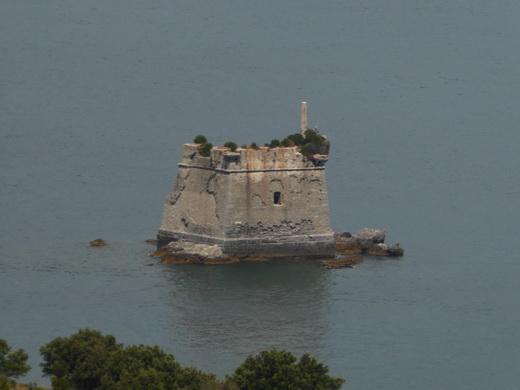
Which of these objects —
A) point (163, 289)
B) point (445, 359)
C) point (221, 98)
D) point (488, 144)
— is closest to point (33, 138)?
point (221, 98)

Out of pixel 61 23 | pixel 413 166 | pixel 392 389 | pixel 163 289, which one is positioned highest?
pixel 61 23

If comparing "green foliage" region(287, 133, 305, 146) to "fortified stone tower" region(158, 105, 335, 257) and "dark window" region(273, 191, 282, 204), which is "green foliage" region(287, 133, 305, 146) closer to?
"fortified stone tower" region(158, 105, 335, 257)

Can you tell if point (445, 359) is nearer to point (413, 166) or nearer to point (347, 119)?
point (413, 166)

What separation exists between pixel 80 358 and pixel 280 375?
308 inches

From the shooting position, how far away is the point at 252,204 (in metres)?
108

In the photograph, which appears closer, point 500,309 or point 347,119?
point 500,309

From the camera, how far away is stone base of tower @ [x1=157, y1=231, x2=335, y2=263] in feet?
352

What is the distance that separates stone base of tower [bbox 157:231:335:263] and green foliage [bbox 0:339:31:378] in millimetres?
29556

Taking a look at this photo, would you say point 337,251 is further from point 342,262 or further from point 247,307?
point 247,307

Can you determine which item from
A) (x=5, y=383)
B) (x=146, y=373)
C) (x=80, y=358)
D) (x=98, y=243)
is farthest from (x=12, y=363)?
(x=98, y=243)

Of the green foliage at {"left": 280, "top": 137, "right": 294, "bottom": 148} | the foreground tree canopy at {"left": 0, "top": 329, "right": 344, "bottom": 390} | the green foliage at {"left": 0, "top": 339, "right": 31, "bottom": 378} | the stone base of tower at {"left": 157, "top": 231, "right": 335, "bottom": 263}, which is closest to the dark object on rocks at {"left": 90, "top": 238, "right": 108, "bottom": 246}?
the stone base of tower at {"left": 157, "top": 231, "right": 335, "bottom": 263}

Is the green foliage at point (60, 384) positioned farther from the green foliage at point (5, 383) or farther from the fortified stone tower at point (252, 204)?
the fortified stone tower at point (252, 204)

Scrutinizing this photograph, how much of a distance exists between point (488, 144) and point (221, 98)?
65.9ft

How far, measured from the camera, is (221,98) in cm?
15588
